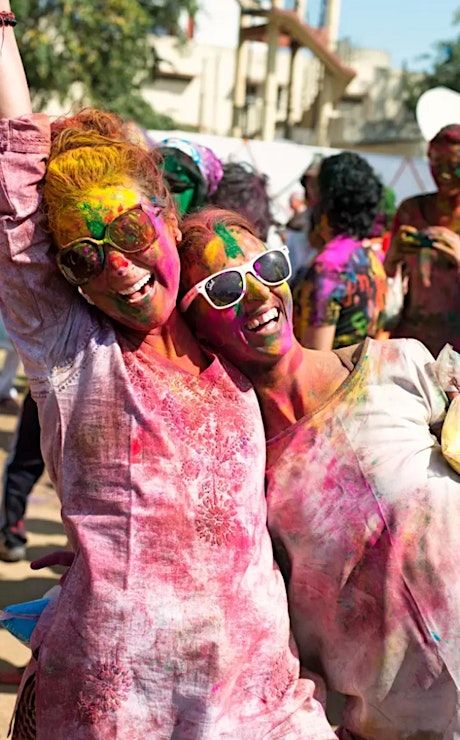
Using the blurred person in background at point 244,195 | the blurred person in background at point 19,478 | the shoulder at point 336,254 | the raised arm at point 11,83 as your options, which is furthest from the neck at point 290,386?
the blurred person in background at point 19,478

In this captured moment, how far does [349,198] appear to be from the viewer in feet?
12.7

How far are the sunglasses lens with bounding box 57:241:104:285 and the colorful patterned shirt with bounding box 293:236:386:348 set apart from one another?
1.74 m

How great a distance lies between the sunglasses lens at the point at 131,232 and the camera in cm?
194

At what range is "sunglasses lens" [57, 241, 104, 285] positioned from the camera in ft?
6.34

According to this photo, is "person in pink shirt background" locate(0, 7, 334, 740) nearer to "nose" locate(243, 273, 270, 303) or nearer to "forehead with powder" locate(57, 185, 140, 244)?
"forehead with powder" locate(57, 185, 140, 244)

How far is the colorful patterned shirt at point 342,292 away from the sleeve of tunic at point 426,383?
1370mm

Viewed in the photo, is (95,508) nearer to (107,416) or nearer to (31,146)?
(107,416)

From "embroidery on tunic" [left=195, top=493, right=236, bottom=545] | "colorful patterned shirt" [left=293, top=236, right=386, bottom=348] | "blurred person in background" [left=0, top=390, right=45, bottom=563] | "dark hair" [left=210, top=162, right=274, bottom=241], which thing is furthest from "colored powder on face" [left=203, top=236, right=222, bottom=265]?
"blurred person in background" [left=0, top=390, right=45, bottom=563]

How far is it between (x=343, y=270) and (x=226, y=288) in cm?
171

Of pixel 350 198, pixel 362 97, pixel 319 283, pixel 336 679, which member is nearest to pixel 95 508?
pixel 336 679

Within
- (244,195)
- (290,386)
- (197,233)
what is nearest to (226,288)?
(197,233)

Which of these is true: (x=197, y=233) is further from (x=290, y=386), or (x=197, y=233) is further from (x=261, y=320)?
(x=290, y=386)

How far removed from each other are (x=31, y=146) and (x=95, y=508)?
2.46 ft

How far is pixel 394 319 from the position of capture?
166 inches
